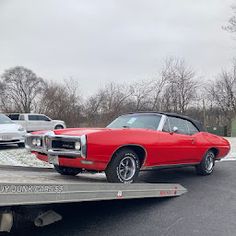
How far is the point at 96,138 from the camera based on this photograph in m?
4.98

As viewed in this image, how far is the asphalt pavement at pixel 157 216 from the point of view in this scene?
4500mm

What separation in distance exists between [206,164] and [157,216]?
314 centimetres

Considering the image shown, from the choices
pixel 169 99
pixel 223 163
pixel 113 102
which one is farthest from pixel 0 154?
pixel 169 99

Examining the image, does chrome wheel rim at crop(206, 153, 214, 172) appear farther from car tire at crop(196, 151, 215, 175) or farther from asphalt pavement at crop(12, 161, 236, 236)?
asphalt pavement at crop(12, 161, 236, 236)

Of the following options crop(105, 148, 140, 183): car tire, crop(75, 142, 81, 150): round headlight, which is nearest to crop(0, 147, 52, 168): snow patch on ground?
crop(105, 148, 140, 183): car tire

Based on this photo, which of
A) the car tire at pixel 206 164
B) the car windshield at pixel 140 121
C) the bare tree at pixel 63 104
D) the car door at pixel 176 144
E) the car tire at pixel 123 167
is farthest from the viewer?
the bare tree at pixel 63 104

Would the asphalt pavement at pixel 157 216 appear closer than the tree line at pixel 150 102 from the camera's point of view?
Yes

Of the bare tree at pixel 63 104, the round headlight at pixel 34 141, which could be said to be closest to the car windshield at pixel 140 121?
the round headlight at pixel 34 141

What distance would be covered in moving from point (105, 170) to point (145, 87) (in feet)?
109

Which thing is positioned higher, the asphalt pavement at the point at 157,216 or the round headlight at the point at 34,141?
the round headlight at the point at 34,141

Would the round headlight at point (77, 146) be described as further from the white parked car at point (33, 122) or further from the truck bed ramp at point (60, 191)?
the white parked car at point (33, 122)

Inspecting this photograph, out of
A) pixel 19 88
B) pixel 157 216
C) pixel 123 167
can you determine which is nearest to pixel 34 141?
pixel 123 167

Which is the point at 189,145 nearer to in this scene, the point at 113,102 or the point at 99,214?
the point at 99,214

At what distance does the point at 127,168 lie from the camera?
5504 mm
